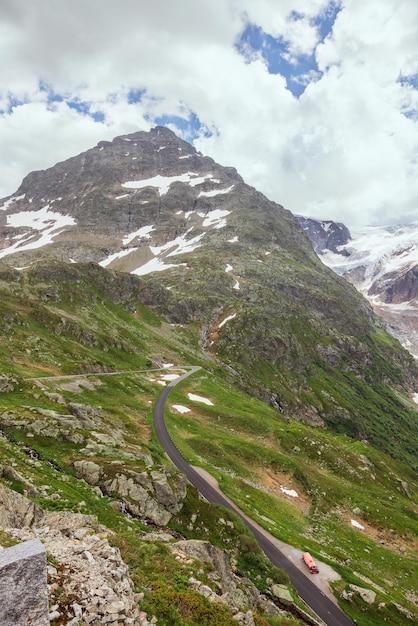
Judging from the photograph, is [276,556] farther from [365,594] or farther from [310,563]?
[365,594]

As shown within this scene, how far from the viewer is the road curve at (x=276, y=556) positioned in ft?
103

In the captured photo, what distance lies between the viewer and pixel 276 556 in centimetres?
3666

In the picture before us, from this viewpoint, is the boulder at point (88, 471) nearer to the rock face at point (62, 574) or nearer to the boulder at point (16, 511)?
the rock face at point (62, 574)

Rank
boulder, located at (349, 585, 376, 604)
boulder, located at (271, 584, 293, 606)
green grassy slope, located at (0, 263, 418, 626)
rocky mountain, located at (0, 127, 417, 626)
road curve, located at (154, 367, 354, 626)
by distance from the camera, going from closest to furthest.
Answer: rocky mountain, located at (0, 127, 417, 626)
boulder, located at (271, 584, 293, 606)
green grassy slope, located at (0, 263, 418, 626)
road curve, located at (154, 367, 354, 626)
boulder, located at (349, 585, 376, 604)

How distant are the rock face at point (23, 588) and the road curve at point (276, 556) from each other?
106 feet

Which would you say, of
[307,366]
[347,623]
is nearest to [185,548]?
[347,623]

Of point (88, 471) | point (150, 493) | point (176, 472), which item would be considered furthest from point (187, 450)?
point (88, 471)

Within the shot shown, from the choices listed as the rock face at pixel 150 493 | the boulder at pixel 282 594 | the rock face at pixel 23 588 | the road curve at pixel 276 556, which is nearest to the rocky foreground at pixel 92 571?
the boulder at pixel 282 594

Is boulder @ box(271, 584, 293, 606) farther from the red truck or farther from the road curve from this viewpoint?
the red truck

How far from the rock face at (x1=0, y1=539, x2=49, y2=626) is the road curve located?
3238 cm

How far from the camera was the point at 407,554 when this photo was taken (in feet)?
159

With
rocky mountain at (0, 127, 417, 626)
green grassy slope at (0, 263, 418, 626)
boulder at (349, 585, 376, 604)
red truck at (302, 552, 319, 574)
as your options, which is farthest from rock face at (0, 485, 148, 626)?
boulder at (349, 585, 376, 604)

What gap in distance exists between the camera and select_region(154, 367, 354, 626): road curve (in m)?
31.2

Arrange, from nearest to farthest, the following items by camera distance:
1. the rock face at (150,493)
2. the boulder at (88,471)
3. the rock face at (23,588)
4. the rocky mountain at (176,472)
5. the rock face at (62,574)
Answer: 1. the rock face at (23,588)
2. the rock face at (62,574)
3. the rocky mountain at (176,472)
4. the rock face at (150,493)
5. the boulder at (88,471)
